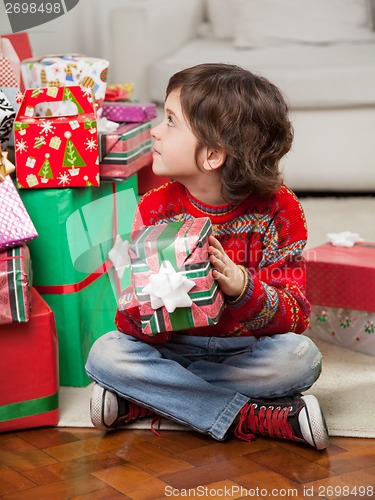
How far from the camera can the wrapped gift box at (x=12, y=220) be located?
1.30m

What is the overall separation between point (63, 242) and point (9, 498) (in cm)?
48

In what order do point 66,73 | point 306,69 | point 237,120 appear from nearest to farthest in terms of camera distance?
point 237,120
point 66,73
point 306,69

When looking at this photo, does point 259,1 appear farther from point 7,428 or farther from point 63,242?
point 7,428

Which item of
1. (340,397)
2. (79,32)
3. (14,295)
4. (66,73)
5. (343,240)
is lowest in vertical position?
(340,397)

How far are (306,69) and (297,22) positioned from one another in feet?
1.08

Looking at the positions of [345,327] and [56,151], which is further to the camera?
[345,327]

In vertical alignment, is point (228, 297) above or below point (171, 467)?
above

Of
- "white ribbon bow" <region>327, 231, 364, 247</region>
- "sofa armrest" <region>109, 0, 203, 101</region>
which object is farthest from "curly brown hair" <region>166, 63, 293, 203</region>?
"sofa armrest" <region>109, 0, 203, 101</region>

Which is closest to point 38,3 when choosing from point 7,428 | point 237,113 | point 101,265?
point 101,265

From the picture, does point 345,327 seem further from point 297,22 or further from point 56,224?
point 297,22

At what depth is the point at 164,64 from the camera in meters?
2.60

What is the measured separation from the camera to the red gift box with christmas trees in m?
1.41

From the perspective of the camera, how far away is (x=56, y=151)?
141 cm

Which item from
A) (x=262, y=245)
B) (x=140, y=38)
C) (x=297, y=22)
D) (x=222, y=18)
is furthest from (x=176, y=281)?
(x=222, y=18)
